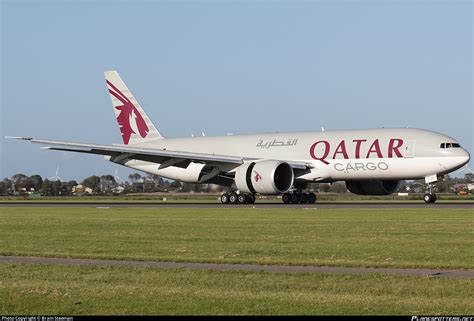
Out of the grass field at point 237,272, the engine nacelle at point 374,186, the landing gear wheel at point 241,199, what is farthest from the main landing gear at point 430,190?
the grass field at point 237,272

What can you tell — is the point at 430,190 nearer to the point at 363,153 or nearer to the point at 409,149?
the point at 409,149

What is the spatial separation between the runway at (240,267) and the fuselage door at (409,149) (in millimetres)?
33193

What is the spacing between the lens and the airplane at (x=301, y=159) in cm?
4981

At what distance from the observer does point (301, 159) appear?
178 feet

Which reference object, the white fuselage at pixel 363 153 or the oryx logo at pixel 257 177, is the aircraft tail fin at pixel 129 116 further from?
the oryx logo at pixel 257 177

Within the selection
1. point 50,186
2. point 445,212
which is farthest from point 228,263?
point 50,186

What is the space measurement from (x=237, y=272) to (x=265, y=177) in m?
34.5

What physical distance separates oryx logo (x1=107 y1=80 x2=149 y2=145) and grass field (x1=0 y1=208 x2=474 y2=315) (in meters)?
33.7

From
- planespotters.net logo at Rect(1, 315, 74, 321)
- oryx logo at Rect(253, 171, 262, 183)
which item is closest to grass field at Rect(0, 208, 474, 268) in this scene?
planespotters.net logo at Rect(1, 315, 74, 321)

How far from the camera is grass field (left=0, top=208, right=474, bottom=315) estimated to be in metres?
12.8

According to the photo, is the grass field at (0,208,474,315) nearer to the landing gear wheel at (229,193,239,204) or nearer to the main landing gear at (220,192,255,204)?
the main landing gear at (220,192,255,204)

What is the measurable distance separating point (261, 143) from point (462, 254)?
39.0 metres

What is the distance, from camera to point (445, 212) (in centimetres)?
3891

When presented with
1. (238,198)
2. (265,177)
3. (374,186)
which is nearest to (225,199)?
(238,198)
